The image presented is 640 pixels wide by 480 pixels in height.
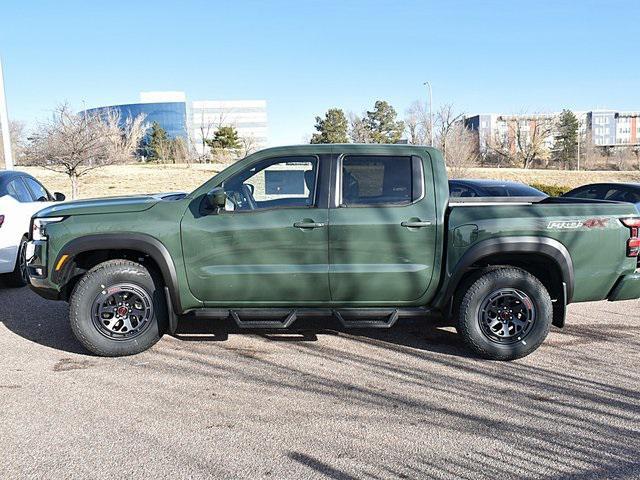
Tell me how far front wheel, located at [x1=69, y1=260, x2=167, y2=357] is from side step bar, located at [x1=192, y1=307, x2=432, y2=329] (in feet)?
1.43

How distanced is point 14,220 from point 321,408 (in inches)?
216

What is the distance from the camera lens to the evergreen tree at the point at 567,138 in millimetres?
71750

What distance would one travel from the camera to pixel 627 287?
4816 mm

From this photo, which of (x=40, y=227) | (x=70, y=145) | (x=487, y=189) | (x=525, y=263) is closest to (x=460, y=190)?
(x=487, y=189)

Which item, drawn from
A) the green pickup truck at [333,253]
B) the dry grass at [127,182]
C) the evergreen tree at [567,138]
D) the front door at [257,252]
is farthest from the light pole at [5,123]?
the evergreen tree at [567,138]

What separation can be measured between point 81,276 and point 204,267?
122 centimetres

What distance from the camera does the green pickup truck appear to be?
4.67 metres

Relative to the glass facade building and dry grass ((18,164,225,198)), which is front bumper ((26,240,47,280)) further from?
the glass facade building

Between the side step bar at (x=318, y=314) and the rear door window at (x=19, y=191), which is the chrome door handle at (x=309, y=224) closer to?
the side step bar at (x=318, y=314)

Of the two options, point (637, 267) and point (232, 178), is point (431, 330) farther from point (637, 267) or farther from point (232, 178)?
point (232, 178)

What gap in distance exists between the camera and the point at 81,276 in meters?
4.99

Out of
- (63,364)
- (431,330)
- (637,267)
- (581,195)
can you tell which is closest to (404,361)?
(431,330)

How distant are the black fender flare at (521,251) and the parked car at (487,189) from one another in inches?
241

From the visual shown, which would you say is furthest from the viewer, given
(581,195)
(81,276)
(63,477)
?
(581,195)
